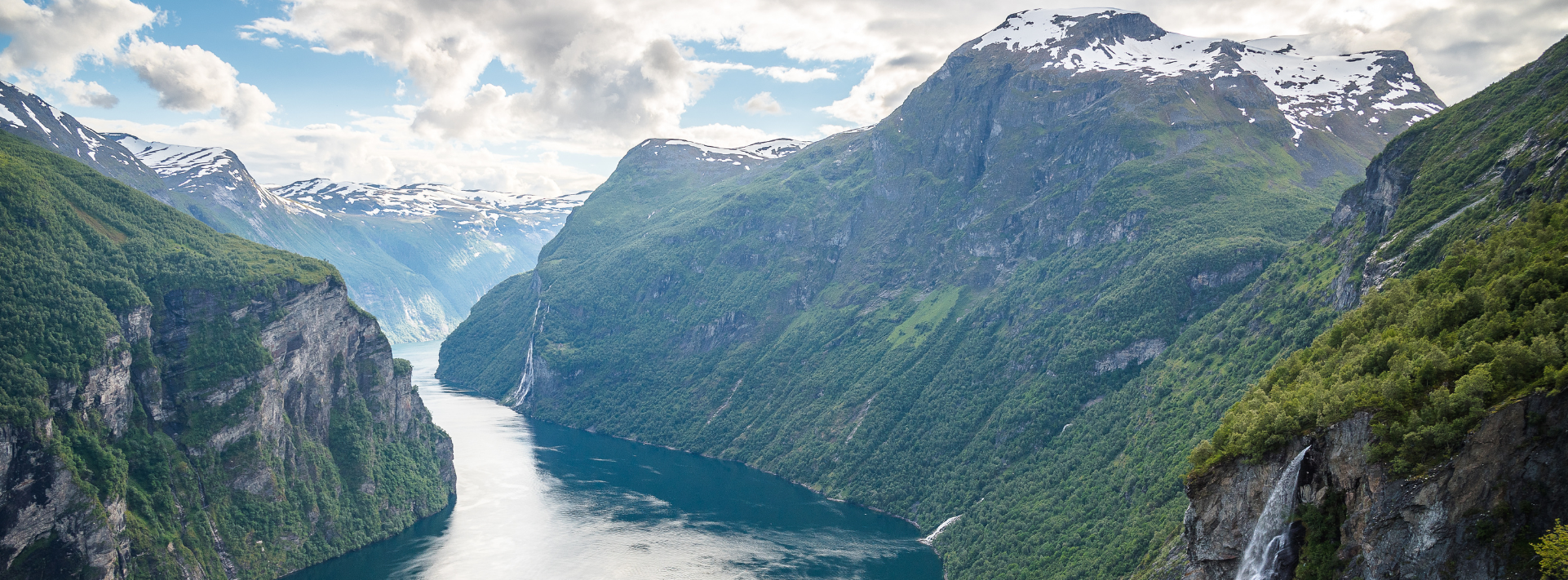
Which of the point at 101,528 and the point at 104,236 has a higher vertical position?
the point at 104,236

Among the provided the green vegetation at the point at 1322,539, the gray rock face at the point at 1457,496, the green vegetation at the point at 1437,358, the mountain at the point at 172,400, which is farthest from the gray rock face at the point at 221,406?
the gray rock face at the point at 1457,496

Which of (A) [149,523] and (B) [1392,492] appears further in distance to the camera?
(A) [149,523]

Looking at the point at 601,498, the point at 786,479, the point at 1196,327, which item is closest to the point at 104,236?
the point at 601,498

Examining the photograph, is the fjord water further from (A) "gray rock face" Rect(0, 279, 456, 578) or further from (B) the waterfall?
(B) the waterfall

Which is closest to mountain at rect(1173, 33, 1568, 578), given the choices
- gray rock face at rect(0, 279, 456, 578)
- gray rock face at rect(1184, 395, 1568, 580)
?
gray rock face at rect(1184, 395, 1568, 580)

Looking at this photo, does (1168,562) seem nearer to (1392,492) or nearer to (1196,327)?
(1392,492)

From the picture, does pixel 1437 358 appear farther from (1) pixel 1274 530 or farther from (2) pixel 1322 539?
(1) pixel 1274 530
